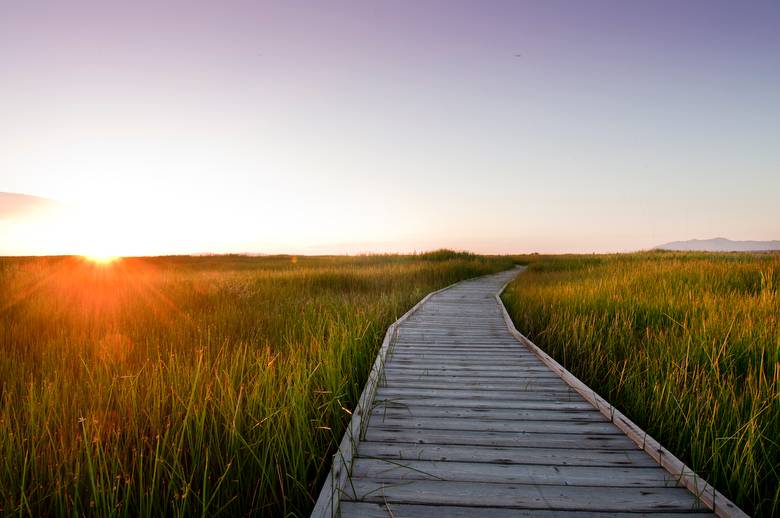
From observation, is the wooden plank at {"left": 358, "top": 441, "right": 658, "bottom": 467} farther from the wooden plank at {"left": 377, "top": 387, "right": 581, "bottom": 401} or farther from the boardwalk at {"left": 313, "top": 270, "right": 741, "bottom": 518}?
the wooden plank at {"left": 377, "top": 387, "right": 581, "bottom": 401}

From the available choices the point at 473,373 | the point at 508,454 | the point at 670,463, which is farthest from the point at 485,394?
the point at 670,463

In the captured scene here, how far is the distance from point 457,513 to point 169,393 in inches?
99.9

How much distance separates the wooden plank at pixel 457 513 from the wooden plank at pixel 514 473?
0.25m

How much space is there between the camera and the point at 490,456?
291cm

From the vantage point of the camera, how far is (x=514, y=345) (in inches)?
257

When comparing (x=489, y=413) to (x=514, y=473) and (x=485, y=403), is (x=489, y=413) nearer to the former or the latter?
(x=485, y=403)

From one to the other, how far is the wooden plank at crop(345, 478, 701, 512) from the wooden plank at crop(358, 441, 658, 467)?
0.95 feet

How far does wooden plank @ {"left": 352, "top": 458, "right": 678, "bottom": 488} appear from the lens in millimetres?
2609

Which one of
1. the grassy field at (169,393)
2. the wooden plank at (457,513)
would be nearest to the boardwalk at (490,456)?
the wooden plank at (457,513)

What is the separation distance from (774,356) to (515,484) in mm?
4034

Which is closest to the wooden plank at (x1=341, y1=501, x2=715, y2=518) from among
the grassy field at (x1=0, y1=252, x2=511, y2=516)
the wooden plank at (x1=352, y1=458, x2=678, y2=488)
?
the wooden plank at (x1=352, y1=458, x2=678, y2=488)

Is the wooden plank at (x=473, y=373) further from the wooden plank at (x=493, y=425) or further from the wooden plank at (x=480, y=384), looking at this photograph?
the wooden plank at (x=493, y=425)

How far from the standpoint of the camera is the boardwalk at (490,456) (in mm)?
2371

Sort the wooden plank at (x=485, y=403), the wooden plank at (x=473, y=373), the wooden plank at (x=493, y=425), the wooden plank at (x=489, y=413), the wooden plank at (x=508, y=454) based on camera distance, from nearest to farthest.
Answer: the wooden plank at (x=508, y=454) < the wooden plank at (x=493, y=425) < the wooden plank at (x=489, y=413) < the wooden plank at (x=485, y=403) < the wooden plank at (x=473, y=373)
